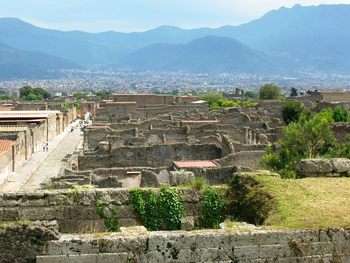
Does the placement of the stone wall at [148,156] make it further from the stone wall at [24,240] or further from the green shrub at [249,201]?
the stone wall at [24,240]

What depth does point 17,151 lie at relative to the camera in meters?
41.8

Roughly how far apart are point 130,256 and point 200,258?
77 cm

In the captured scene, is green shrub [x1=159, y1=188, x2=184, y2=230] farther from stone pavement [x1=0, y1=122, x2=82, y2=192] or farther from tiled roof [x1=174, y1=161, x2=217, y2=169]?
tiled roof [x1=174, y1=161, x2=217, y2=169]

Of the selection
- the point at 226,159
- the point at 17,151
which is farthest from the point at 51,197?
the point at 17,151

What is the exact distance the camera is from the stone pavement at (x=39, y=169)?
32.5 meters

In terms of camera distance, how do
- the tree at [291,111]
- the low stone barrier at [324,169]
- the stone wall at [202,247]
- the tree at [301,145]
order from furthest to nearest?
the tree at [291,111] → the tree at [301,145] → the low stone barrier at [324,169] → the stone wall at [202,247]

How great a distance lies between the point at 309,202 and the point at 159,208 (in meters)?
2.30

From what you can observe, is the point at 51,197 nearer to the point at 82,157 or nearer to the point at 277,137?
the point at 82,157

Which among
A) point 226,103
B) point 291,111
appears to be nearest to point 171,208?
point 291,111

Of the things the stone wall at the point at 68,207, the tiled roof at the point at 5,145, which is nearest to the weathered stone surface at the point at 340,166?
the stone wall at the point at 68,207

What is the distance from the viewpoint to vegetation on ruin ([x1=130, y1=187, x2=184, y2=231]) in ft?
33.3

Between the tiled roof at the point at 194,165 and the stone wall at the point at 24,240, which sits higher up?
the stone wall at the point at 24,240

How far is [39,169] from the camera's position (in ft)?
132

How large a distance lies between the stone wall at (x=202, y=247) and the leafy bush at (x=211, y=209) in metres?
2.50
